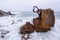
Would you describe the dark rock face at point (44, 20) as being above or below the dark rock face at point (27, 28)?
above

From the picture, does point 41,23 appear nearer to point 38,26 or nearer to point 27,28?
point 38,26

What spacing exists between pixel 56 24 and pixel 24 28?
0.63m

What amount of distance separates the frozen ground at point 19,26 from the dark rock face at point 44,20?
86 millimetres

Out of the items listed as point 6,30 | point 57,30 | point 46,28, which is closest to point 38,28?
point 46,28

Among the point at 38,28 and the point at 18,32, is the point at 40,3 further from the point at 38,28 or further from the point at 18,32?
the point at 18,32

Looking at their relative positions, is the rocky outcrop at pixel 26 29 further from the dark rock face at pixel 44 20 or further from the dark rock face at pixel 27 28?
the dark rock face at pixel 44 20

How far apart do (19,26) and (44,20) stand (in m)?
0.52

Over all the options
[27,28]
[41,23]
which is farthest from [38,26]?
[27,28]

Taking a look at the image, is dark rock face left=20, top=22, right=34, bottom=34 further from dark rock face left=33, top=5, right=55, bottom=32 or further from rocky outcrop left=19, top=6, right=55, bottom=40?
dark rock face left=33, top=5, right=55, bottom=32

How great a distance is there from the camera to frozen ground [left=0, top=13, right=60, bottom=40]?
320 centimetres

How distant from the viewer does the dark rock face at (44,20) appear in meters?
3.21

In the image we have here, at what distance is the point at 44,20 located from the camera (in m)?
3.21

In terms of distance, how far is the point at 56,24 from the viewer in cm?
335

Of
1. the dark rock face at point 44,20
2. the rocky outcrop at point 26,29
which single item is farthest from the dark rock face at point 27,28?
the dark rock face at point 44,20
